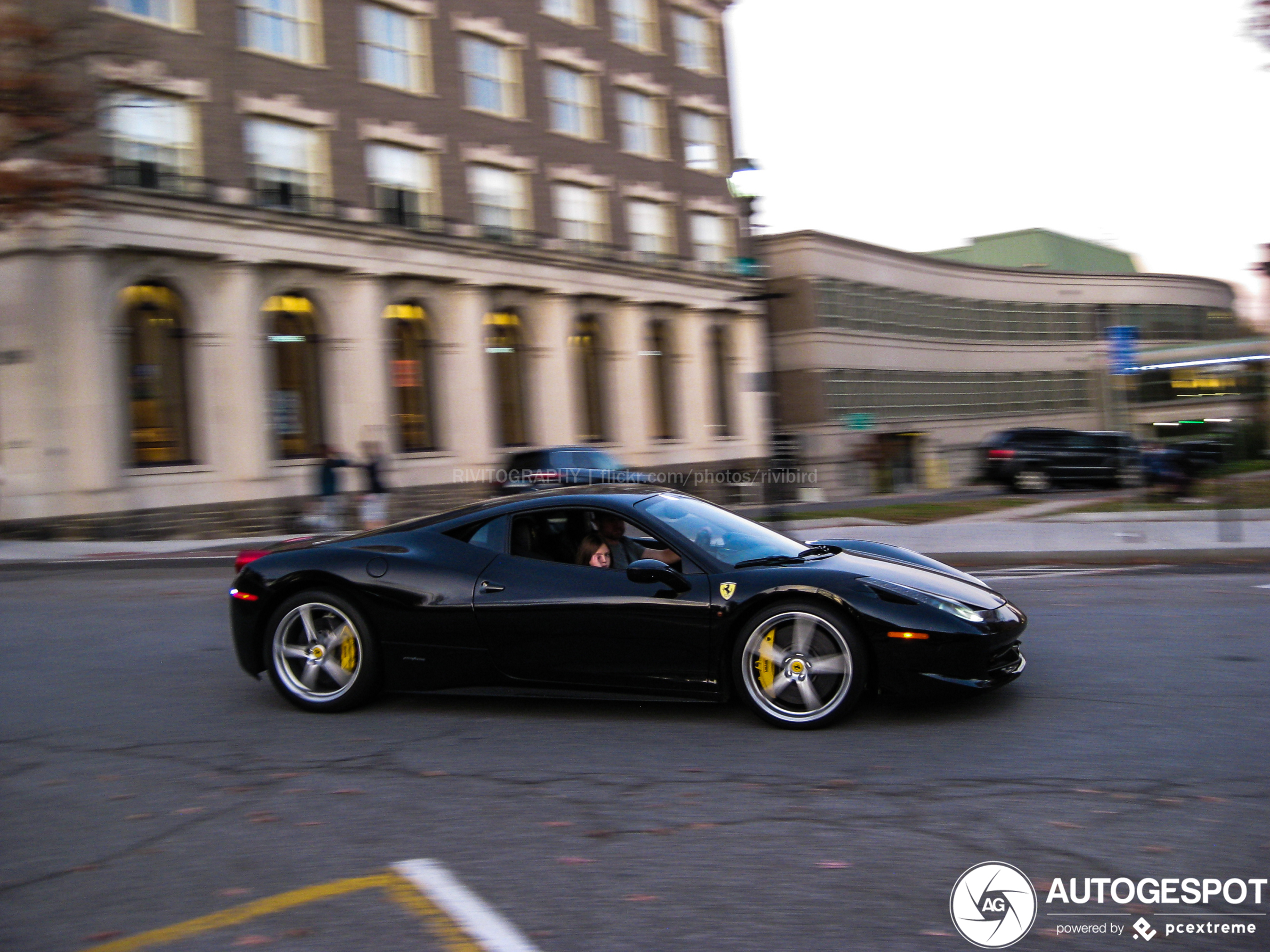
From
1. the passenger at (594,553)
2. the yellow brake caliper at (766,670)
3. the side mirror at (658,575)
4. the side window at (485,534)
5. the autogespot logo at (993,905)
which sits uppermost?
the side window at (485,534)

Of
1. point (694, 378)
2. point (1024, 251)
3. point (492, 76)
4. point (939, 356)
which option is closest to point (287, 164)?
point (492, 76)

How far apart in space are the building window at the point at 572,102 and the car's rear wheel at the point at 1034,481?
1760 centimetres

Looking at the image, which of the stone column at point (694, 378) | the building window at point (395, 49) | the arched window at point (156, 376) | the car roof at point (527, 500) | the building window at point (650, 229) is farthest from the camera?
the stone column at point (694, 378)

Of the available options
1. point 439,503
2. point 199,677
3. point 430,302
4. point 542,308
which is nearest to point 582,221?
point 542,308

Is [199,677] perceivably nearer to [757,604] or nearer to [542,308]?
[757,604]

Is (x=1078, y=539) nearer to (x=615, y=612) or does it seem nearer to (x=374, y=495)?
(x=615, y=612)

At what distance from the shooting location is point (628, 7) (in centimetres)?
3947

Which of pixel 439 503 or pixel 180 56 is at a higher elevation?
pixel 180 56

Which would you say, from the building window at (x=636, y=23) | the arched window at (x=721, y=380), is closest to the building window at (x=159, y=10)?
the building window at (x=636, y=23)

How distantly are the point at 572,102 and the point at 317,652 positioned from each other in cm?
3279

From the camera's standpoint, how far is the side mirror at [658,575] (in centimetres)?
600

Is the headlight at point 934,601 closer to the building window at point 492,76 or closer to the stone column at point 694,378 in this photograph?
the building window at point 492,76

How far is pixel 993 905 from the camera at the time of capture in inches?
147

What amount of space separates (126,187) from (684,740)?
21761 millimetres
